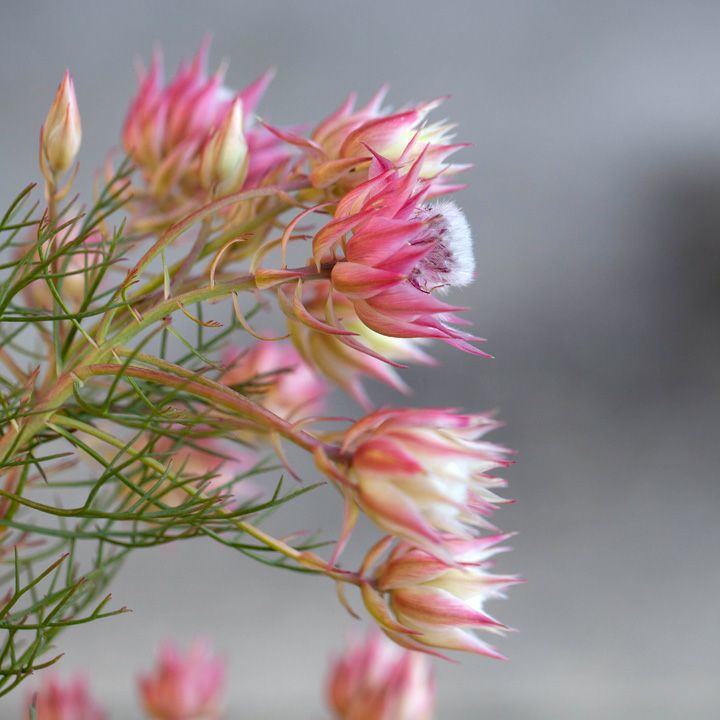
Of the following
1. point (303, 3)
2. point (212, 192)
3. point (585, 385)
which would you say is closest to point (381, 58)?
point (303, 3)

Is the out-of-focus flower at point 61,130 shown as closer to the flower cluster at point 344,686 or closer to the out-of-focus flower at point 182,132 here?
the out-of-focus flower at point 182,132

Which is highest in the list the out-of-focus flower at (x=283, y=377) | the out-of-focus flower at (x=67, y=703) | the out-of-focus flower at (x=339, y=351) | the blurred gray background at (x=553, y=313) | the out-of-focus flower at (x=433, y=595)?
the blurred gray background at (x=553, y=313)

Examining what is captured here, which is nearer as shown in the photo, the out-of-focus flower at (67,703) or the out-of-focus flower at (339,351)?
the out-of-focus flower at (339,351)

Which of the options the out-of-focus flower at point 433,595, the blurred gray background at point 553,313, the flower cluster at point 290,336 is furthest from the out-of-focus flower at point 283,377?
the blurred gray background at point 553,313

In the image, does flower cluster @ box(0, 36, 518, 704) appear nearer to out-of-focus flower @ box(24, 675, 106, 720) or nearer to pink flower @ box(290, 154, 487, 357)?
pink flower @ box(290, 154, 487, 357)

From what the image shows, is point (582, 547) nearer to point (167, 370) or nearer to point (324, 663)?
point (324, 663)

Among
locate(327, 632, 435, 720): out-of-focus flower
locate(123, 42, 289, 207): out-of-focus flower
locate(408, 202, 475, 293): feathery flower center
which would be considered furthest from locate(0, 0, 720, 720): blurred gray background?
locate(408, 202, 475, 293): feathery flower center

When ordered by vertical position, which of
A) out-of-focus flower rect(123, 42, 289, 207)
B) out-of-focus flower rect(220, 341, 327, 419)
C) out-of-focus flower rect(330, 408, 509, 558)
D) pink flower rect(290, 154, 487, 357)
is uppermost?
out-of-focus flower rect(123, 42, 289, 207)
